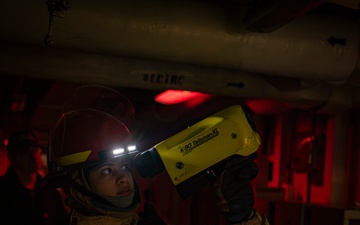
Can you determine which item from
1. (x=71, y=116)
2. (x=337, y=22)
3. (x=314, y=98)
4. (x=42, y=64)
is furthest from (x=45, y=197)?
(x=337, y=22)

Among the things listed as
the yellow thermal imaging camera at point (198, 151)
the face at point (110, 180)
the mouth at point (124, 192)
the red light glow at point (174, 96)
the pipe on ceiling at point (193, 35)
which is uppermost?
the red light glow at point (174, 96)

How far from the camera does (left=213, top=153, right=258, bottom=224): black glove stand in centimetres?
199

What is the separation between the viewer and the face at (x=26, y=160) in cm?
396

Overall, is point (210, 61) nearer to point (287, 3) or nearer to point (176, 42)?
point (176, 42)

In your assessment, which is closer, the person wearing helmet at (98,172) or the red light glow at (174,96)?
the person wearing helmet at (98,172)

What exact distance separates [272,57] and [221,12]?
354 mm

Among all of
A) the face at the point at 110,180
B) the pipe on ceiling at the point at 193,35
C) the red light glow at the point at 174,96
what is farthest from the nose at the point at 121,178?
the red light glow at the point at 174,96

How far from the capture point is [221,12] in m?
2.63

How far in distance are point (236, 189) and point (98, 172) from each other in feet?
1.99

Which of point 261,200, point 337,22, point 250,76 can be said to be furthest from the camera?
point 261,200

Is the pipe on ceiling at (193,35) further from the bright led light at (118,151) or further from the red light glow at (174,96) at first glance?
the red light glow at (174,96)

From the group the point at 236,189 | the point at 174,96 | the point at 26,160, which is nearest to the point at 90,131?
the point at 236,189

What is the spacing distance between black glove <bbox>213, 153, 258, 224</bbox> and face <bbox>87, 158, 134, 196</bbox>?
0.41 meters

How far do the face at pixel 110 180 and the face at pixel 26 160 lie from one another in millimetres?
1888
